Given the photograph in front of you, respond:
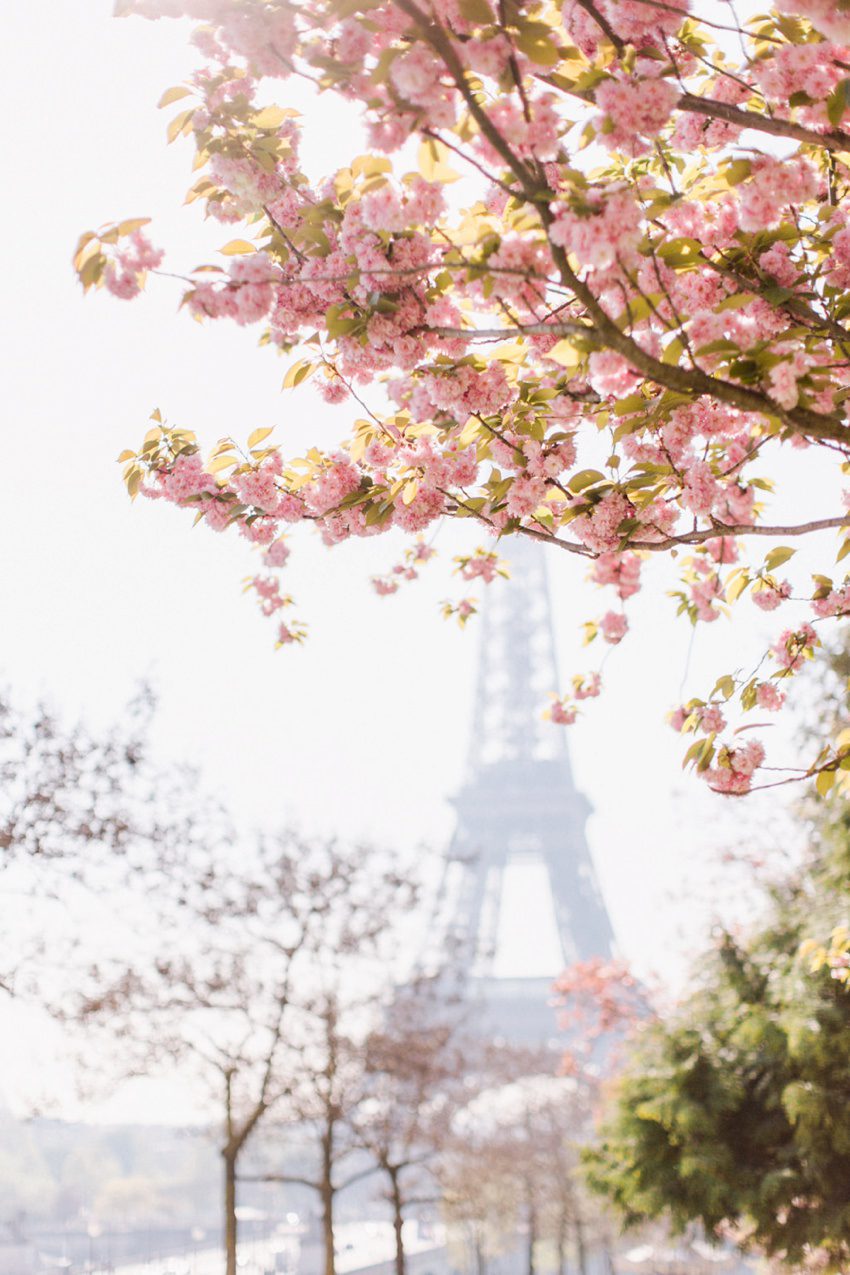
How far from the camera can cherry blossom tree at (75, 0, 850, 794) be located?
2303 mm


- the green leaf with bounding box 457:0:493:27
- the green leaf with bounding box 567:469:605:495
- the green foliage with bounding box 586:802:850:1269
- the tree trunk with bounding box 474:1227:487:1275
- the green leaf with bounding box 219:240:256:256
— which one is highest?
the green leaf with bounding box 219:240:256:256

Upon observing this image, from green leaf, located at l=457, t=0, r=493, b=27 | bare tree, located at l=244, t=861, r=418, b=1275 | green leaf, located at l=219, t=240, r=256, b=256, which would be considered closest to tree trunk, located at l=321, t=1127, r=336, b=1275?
bare tree, located at l=244, t=861, r=418, b=1275

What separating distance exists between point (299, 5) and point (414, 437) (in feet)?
4.15

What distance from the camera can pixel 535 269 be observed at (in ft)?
8.07

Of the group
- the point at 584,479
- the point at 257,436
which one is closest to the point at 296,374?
the point at 257,436

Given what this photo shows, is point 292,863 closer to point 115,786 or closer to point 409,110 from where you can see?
point 115,786

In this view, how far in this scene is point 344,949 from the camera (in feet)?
43.8

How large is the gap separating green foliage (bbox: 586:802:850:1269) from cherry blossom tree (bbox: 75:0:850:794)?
20.9 ft

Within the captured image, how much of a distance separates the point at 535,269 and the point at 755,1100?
30.7ft

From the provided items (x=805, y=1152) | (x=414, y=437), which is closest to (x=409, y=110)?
(x=414, y=437)

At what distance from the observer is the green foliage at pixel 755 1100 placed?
877 centimetres

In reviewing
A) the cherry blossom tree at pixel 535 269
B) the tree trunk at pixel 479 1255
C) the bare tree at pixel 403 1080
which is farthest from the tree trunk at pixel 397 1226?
the cherry blossom tree at pixel 535 269

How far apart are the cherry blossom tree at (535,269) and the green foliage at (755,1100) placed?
637 centimetres

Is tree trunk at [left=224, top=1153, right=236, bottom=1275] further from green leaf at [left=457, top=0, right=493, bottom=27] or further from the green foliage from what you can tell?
green leaf at [left=457, top=0, right=493, bottom=27]
